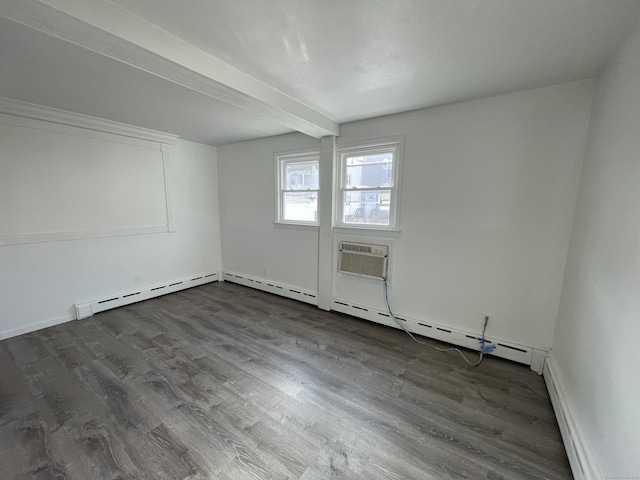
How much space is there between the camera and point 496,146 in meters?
2.31

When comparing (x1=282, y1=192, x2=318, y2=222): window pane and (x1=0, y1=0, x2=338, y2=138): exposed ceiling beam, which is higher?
(x1=0, y1=0, x2=338, y2=138): exposed ceiling beam

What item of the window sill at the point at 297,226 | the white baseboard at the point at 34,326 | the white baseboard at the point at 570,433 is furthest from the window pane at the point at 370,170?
the white baseboard at the point at 34,326

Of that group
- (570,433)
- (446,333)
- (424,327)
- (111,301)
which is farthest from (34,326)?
(570,433)

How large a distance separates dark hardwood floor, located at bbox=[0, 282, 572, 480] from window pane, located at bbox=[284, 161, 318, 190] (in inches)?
82.9

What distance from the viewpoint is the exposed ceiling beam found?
3.94 ft

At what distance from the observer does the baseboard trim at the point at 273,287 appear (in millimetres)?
3758

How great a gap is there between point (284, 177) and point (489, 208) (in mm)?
2759

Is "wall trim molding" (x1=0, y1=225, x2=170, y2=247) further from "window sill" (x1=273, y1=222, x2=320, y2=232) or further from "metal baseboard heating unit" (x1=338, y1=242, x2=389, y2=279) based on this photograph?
"metal baseboard heating unit" (x1=338, y1=242, x2=389, y2=279)

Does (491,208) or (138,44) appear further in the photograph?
(491,208)

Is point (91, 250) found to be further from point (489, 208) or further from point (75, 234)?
point (489, 208)

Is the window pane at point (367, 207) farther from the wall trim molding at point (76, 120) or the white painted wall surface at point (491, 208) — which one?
the wall trim molding at point (76, 120)

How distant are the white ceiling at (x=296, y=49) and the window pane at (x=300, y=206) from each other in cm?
135

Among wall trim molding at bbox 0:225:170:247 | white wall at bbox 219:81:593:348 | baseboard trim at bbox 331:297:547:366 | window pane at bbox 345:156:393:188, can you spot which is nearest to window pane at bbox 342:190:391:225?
window pane at bbox 345:156:393:188

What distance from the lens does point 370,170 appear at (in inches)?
123
